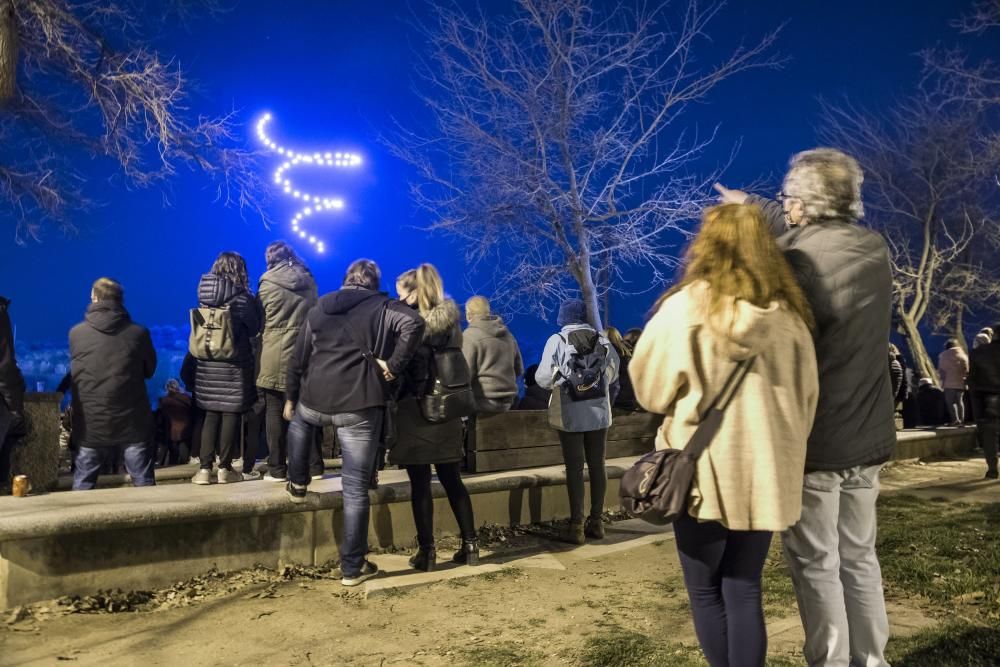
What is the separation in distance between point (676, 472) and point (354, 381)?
287cm

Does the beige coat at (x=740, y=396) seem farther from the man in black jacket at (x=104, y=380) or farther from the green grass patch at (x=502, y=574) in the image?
the man in black jacket at (x=104, y=380)

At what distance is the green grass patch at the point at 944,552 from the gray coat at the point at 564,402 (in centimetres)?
219

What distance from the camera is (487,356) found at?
7.13 meters

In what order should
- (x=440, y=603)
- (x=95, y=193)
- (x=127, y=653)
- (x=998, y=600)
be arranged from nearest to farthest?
(x=127, y=653)
(x=998, y=600)
(x=440, y=603)
(x=95, y=193)

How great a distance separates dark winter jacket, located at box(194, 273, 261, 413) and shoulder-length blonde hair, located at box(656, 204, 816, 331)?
455cm

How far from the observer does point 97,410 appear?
619cm

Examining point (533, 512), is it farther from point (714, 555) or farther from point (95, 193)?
point (95, 193)

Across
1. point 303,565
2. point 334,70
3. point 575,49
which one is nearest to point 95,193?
point 334,70

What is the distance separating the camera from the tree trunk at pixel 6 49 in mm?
8922

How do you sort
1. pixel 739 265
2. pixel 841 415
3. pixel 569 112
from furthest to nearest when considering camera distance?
pixel 569 112
pixel 841 415
pixel 739 265

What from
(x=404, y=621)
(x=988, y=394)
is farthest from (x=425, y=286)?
(x=988, y=394)

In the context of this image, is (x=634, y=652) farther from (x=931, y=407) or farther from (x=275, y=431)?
(x=931, y=407)

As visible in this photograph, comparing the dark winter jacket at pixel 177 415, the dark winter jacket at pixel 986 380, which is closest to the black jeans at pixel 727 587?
the dark winter jacket at pixel 177 415

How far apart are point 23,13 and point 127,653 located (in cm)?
859
